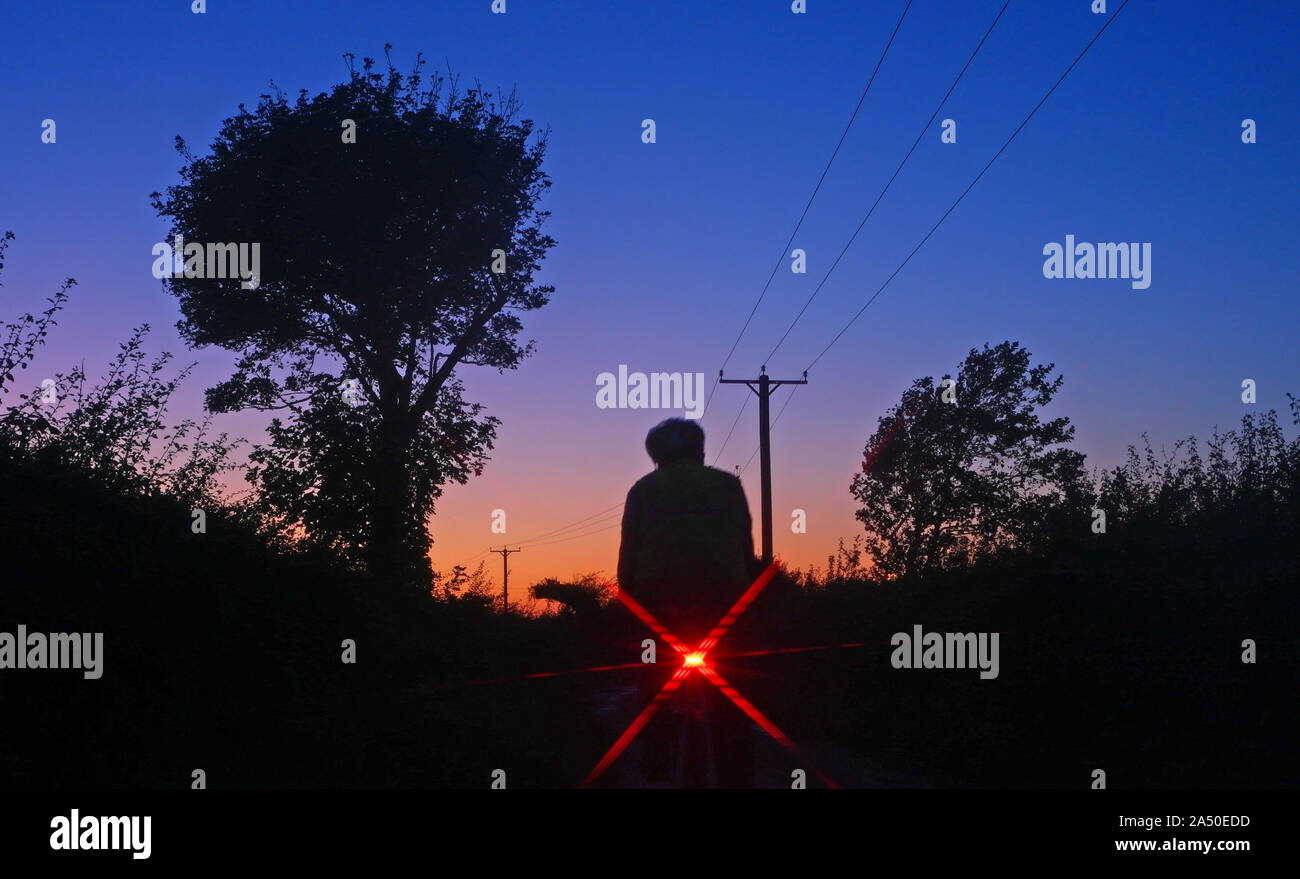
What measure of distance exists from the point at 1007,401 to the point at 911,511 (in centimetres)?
→ 443

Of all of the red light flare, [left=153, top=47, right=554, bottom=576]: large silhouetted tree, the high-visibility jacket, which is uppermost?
[left=153, top=47, right=554, bottom=576]: large silhouetted tree

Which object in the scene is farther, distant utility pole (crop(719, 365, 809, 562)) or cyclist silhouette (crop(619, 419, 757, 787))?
distant utility pole (crop(719, 365, 809, 562))

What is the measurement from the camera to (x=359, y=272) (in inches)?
1002

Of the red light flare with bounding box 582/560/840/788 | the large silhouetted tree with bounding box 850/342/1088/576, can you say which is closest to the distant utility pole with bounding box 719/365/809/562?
the large silhouetted tree with bounding box 850/342/1088/576

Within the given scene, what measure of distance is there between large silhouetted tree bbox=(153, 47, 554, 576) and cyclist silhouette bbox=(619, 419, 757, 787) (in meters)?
19.5

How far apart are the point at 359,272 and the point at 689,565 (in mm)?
21842

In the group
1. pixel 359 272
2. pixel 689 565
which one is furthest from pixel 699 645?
pixel 359 272

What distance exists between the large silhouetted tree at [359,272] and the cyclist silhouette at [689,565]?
63.8 feet

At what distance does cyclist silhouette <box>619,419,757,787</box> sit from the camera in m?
5.29

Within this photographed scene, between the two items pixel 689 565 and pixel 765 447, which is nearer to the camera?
pixel 689 565

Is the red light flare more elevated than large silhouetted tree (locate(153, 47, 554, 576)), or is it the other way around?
large silhouetted tree (locate(153, 47, 554, 576))

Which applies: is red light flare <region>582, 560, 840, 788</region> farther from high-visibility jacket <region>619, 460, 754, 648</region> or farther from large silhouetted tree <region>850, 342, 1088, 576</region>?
large silhouetted tree <region>850, 342, 1088, 576</region>

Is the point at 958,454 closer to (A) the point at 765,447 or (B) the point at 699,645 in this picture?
(A) the point at 765,447
